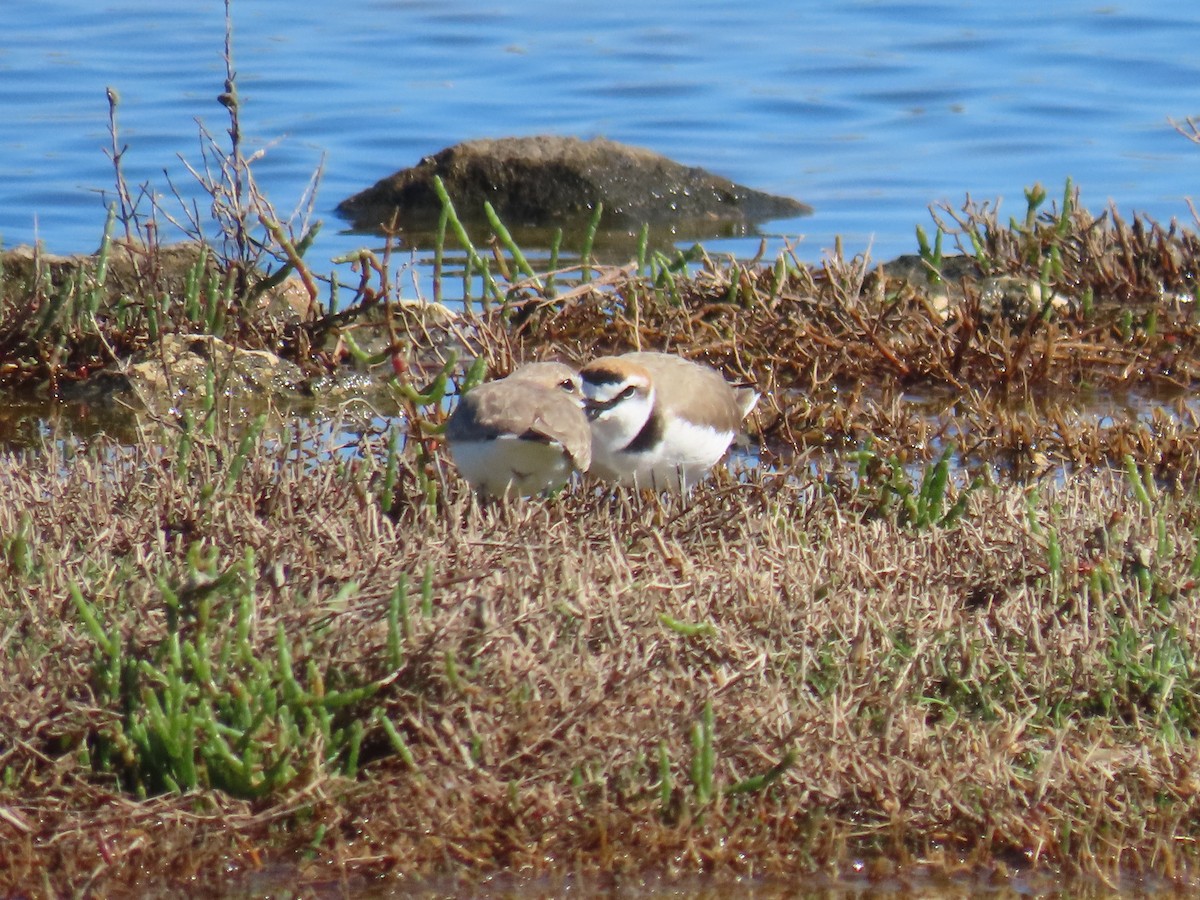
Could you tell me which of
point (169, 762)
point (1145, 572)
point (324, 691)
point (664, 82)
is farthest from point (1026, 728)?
point (664, 82)

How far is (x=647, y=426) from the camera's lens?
226 inches

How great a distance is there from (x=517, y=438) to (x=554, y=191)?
7999 mm

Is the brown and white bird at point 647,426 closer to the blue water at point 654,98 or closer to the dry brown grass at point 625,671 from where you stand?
the dry brown grass at point 625,671

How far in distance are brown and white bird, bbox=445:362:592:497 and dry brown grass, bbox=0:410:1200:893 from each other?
0.62 feet

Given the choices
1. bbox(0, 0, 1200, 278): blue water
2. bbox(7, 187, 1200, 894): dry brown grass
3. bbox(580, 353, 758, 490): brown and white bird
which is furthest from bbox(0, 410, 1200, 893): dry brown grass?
bbox(0, 0, 1200, 278): blue water

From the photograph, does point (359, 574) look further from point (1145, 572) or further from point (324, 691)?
point (1145, 572)

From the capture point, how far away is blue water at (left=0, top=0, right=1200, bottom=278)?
13.7m

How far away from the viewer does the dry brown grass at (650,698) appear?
4047 mm

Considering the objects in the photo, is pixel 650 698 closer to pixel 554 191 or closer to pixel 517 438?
pixel 517 438

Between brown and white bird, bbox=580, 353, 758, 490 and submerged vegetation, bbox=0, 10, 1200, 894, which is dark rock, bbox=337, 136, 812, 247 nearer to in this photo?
submerged vegetation, bbox=0, 10, 1200, 894

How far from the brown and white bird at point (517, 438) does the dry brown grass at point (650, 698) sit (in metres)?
0.19

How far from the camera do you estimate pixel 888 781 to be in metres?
4.13

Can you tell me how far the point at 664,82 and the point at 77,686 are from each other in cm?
1401

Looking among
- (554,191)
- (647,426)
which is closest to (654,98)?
(554,191)
